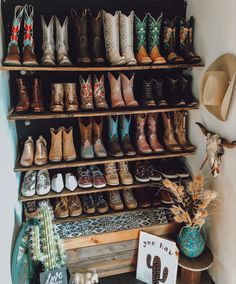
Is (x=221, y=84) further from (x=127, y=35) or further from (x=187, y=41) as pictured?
(x=127, y=35)

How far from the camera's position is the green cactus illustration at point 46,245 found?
5.05 ft

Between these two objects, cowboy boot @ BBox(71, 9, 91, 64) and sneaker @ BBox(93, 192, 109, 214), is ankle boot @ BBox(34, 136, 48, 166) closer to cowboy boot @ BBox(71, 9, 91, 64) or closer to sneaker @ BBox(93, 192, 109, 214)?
sneaker @ BBox(93, 192, 109, 214)

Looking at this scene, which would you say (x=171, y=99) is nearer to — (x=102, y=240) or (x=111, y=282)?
(x=102, y=240)

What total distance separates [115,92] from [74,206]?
826 mm

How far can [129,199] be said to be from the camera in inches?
76.8

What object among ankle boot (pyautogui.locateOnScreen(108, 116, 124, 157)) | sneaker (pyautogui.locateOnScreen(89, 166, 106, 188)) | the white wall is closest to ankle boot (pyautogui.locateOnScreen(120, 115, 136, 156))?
ankle boot (pyautogui.locateOnScreen(108, 116, 124, 157))

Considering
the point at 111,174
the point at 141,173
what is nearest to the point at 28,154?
the point at 111,174

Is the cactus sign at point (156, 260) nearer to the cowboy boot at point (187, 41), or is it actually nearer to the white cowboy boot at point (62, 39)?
the cowboy boot at point (187, 41)

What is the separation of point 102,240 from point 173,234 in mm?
493

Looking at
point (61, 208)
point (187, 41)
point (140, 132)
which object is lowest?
point (61, 208)

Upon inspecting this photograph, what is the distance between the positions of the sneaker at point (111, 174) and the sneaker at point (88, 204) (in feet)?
0.64

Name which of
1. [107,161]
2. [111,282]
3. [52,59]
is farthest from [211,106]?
[111,282]

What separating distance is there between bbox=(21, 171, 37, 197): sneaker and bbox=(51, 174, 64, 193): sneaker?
0.40 ft

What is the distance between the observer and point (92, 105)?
5.72 ft
